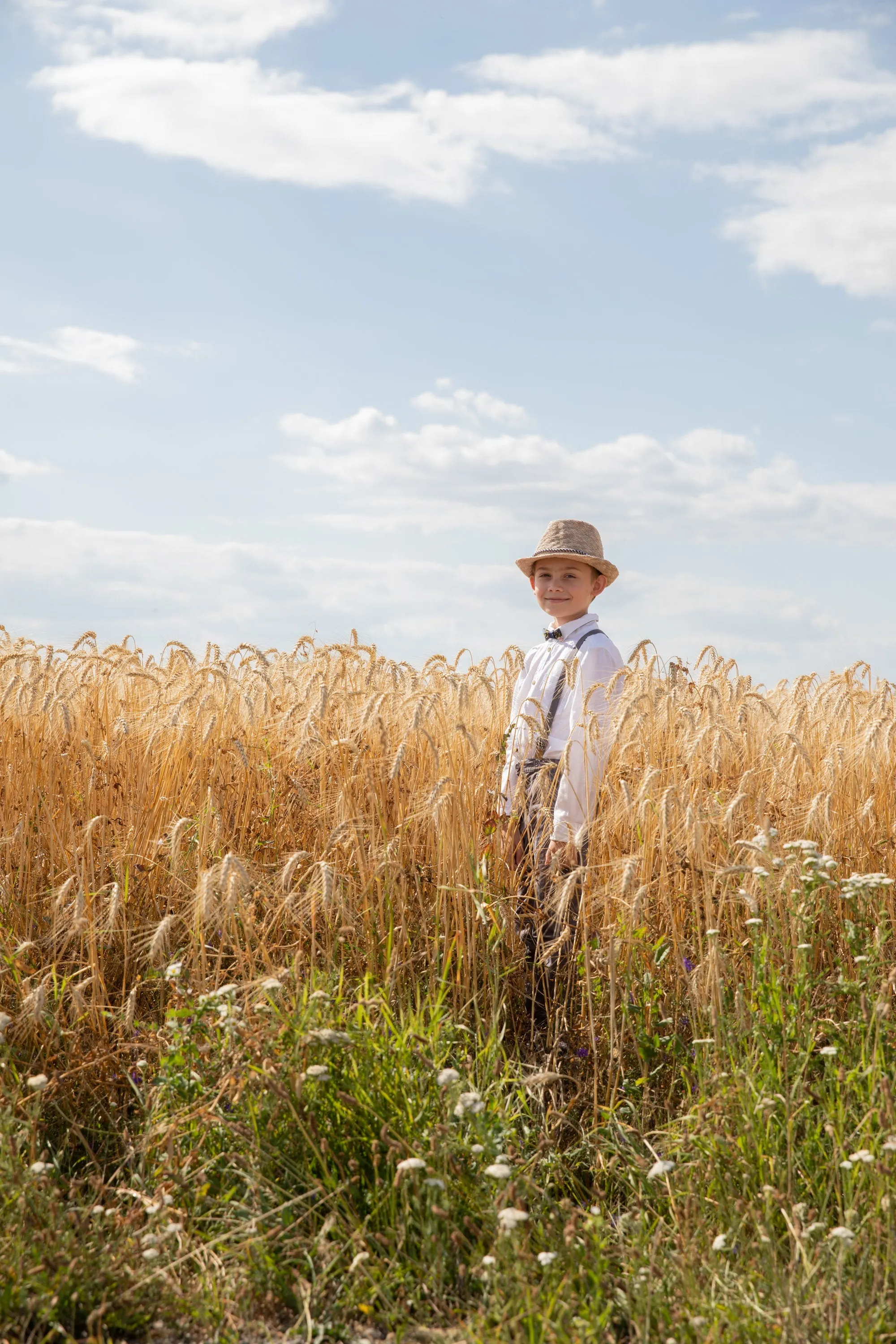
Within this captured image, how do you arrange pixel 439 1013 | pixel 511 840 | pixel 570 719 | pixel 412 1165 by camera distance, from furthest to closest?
pixel 570 719, pixel 511 840, pixel 439 1013, pixel 412 1165

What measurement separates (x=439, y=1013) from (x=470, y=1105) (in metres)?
0.76

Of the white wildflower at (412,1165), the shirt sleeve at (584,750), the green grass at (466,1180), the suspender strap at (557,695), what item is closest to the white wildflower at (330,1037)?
the green grass at (466,1180)

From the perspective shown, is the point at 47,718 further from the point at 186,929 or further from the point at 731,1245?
the point at 731,1245

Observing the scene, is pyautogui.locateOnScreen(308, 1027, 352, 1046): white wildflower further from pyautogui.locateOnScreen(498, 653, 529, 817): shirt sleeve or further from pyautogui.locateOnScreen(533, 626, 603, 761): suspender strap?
pyautogui.locateOnScreen(533, 626, 603, 761): suspender strap

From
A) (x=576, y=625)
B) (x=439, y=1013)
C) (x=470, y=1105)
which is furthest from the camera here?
(x=576, y=625)

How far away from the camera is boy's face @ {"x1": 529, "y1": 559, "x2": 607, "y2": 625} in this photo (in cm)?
433

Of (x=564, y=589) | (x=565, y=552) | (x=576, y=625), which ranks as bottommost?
(x=576, y=625)

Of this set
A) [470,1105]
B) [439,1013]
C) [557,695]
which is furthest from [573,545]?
[470,1105]

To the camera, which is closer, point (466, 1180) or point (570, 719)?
point (466, 1180)

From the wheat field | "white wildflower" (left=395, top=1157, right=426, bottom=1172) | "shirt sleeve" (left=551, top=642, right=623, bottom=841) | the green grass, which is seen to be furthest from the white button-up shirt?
"white wildflower" (left=395, top=1157, right=426, bottom=1172)

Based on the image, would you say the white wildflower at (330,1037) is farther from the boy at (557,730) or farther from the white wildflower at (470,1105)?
the boy at (557,730)

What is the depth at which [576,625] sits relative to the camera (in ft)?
14.0

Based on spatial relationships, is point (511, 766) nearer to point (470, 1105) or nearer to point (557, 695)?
point (557, 695)

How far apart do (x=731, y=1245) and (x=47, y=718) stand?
3.93m
